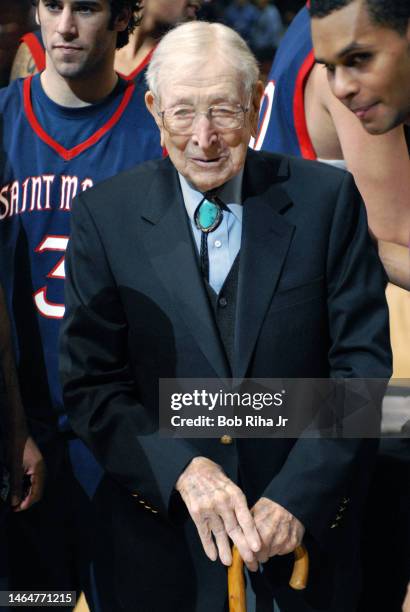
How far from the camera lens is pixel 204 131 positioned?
177cm

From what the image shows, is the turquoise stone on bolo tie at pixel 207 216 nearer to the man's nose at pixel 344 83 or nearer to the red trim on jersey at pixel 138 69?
the man's nose at pixel 344 83

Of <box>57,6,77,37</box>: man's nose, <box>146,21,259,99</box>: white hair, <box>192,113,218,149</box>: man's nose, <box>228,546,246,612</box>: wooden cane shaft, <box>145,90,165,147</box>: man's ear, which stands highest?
<box>57,6,77,37</box>: man's nose

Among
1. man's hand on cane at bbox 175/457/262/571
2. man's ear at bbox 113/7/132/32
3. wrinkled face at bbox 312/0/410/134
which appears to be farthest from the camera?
man's ear at bbox 113/7/132/32

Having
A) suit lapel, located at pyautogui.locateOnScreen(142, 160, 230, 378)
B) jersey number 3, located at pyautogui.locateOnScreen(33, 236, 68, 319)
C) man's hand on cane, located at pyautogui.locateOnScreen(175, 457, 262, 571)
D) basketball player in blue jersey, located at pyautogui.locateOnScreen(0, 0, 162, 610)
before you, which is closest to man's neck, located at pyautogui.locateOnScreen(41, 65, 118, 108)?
basketball player in blue jersey, located at pyautogui.locateOnScreen(0, 0, 162, 610)

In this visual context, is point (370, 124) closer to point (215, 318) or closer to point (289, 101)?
point (289, 101)

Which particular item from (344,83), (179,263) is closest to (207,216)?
(179,263)

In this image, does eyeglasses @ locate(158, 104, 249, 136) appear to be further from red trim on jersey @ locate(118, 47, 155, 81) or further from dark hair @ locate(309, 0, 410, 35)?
red trim on jersey @ locate(118, 47, 155, 81)

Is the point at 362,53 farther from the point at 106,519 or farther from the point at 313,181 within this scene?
the point at 106,519

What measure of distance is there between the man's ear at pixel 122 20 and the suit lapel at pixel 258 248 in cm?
49

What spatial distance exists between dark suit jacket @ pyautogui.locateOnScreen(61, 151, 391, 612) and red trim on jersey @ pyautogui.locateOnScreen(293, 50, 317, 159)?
0.26 m

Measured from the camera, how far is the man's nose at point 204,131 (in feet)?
5.82

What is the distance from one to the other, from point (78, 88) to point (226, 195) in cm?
48

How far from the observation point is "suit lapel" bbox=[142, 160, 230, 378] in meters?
1.82

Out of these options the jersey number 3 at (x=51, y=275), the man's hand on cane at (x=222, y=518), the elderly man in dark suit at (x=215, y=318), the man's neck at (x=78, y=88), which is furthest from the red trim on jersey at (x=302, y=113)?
the man's hand on cane at (x=222, y=518)
